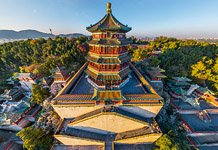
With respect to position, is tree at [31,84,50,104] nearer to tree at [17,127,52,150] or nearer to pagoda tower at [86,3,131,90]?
tree at [17,127,52,150]

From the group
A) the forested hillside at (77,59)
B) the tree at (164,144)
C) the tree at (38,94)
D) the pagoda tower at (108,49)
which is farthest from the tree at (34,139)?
the forested hillside at (77,59)

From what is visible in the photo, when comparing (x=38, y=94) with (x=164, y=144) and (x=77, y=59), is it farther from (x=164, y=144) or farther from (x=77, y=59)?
(x=164, y=144)

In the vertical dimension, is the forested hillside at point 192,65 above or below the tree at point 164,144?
above

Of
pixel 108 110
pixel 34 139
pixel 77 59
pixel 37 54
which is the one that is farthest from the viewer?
pixel 37 54

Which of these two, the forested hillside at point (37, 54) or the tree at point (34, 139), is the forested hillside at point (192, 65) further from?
the tree at point (34, 139)

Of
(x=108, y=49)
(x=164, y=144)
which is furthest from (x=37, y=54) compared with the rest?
(x=164, y=144)

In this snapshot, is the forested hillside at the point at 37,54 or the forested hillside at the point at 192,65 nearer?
the forested hillside at the point at 192,65

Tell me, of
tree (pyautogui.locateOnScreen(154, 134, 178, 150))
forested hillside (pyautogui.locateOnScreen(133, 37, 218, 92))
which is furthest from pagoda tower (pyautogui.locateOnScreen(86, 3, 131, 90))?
forested hillside (pyautogui.locateOnScreen(133, 37, 218, 92))
